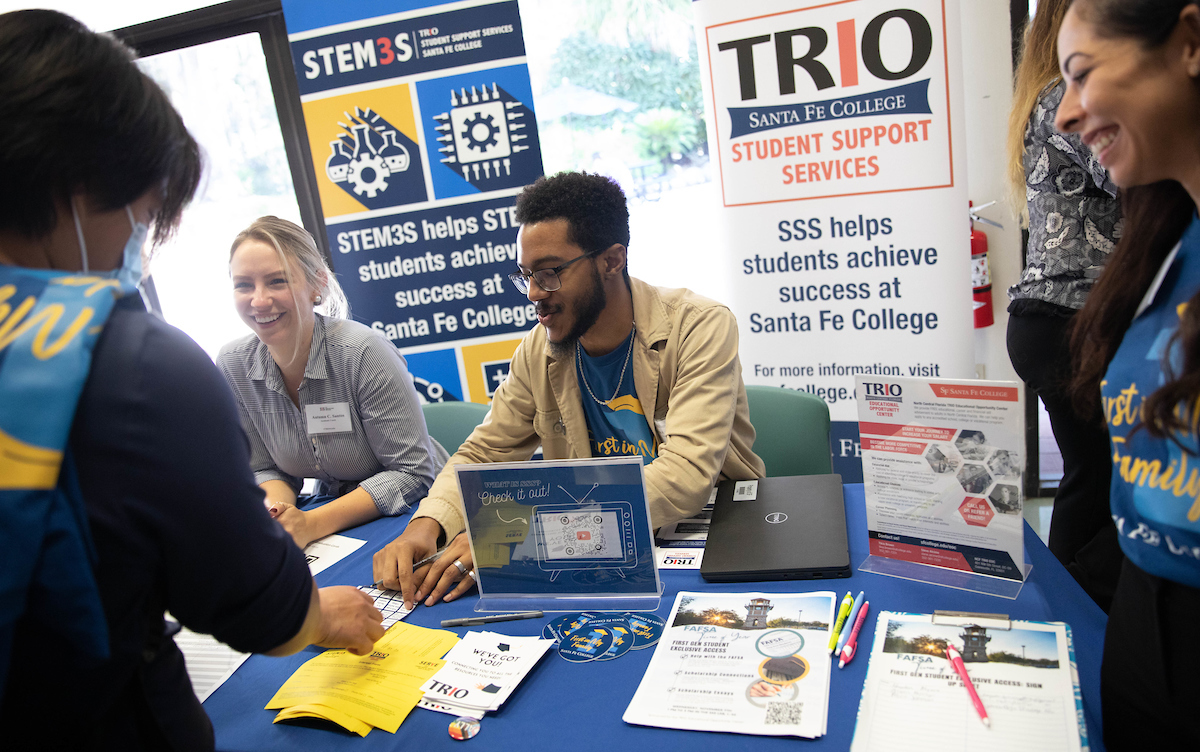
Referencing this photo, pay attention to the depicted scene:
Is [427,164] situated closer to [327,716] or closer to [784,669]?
[327,716]

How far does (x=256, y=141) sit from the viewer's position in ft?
12.6

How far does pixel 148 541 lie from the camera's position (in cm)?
74

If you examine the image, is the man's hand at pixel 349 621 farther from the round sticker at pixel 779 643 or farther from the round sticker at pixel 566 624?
the round sticker at pixel 779 643

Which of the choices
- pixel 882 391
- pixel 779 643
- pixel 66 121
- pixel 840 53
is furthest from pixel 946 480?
pixel 840 53

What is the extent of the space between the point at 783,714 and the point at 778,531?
1.56 feet

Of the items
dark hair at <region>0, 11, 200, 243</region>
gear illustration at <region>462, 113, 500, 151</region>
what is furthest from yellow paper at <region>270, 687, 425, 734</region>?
gear illustration at <region>462, 113, 500, 151</region>

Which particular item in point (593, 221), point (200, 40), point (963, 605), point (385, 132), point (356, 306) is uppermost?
point (200, 40)

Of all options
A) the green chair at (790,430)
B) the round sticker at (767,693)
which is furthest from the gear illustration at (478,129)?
the round sticker at (767,693)

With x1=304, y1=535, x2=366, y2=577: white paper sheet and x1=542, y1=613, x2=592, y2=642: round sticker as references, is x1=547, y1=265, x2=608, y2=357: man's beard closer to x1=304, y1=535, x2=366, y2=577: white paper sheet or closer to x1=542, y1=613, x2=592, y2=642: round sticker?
x1=304, y1=535, x2=366, y2=577: white paper sheet

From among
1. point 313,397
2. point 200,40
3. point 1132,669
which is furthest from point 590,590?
point 200,40

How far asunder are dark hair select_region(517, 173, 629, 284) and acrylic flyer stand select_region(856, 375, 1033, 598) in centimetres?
90

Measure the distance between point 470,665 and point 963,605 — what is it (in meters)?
0.77

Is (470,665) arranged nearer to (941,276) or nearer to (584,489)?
(584,489)

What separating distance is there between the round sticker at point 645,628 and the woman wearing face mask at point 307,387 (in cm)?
96
